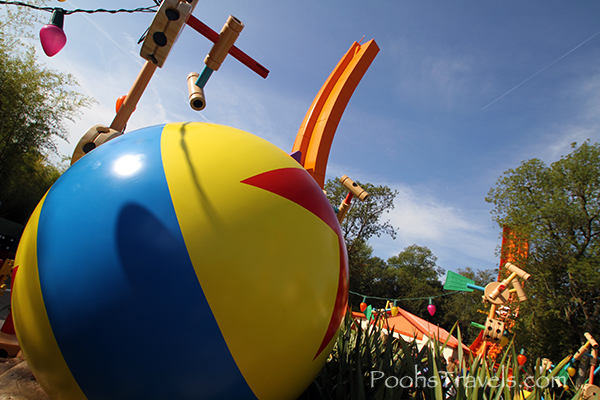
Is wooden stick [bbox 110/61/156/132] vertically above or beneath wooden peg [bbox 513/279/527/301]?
above

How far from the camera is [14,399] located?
168cm

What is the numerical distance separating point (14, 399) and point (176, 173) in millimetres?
1737

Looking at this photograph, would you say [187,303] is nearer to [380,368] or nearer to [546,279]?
[380,368]

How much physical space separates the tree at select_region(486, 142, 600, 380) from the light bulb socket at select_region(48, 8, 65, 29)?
1708 cm

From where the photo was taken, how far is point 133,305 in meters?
1.13

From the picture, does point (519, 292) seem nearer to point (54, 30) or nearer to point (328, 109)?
point (328, 109)

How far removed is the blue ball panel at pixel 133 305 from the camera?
3.73 feet

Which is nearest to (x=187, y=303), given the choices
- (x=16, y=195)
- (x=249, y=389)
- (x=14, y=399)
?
(x=249, y=389)

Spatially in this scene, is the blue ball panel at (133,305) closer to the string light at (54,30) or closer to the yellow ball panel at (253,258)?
the yellow ball panel at (253,258)

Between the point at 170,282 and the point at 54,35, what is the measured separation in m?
3.24

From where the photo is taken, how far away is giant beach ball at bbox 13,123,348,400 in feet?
3.76

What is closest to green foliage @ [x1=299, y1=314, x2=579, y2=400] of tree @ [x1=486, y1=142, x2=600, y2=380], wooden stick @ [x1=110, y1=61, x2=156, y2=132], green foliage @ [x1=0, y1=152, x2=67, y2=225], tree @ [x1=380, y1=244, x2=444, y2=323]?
wooden stick @ [x1=110, y1=61, x2=156, y2=132]

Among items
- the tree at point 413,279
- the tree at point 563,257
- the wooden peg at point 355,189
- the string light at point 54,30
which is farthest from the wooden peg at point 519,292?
the tree at point 413,279

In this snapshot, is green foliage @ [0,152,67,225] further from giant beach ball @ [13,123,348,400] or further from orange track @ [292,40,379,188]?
giant beach ball @ [13,123,348,400]
